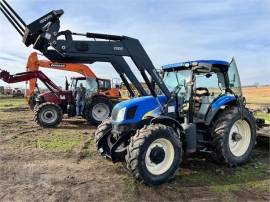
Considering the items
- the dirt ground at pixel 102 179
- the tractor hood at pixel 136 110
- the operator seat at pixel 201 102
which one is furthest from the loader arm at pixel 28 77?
the tractor hood at pixel 136 110

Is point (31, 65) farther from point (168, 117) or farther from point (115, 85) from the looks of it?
point (168, 117)

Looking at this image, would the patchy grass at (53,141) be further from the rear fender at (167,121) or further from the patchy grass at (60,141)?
the rear fender at (167,121)

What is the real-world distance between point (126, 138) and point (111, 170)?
77cm

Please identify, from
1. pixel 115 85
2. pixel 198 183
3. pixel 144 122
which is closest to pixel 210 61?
pixel 144 122

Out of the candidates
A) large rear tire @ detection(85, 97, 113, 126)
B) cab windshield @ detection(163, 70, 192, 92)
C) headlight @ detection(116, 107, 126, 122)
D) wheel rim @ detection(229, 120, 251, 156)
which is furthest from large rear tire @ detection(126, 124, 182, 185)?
large rear tire @ detection(85, 97, 113, 126)

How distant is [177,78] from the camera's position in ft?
27.2

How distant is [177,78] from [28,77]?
1065cm

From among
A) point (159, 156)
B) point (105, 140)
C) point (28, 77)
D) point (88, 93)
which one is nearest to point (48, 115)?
point (88, 93)

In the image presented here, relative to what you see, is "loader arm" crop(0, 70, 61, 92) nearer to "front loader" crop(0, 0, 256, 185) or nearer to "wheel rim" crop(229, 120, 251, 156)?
"front loader" crop(0, 0, 256, 185)

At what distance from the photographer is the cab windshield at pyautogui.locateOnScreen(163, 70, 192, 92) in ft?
26.6

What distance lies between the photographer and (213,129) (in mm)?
7809

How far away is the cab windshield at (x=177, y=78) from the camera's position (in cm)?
809

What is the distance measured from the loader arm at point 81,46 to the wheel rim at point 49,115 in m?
7.98

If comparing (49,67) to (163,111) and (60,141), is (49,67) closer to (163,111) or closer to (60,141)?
(60,141)
